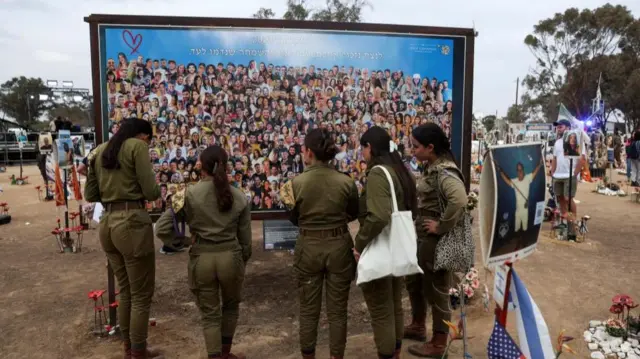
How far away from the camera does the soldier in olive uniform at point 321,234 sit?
319 cm

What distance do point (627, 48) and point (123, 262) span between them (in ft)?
124

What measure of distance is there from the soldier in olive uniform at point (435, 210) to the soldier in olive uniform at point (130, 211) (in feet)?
6.57

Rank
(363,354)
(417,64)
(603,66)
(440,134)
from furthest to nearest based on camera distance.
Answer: (603,66), (417,64), (363,354), (440,134)

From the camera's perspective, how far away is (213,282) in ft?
10.9

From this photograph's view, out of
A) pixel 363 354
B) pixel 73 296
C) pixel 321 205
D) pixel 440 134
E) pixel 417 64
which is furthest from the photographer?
pixel 73 296

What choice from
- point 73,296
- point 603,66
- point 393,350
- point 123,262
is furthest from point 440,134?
point 603,66

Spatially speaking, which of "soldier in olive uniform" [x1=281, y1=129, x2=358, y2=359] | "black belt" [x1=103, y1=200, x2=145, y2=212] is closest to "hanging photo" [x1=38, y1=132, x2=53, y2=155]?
"black belt" [x1=103, y1=200, x2=145, y2=212]

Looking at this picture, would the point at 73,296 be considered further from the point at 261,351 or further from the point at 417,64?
the point at 417,64

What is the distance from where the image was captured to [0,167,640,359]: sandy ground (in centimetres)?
407

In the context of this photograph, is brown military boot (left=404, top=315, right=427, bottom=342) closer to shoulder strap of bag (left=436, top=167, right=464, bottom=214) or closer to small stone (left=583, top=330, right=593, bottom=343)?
shoulder strap of bag (left=436, top=167, right=464, bottom=214)

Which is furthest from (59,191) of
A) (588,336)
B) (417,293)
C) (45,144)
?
(588,336)

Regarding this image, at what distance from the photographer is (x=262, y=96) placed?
15.1ft

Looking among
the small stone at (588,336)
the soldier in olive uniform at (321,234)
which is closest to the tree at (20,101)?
the soldier in olive uniform at (321,234)

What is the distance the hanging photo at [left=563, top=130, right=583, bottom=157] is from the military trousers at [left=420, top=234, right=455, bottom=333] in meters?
4.95
